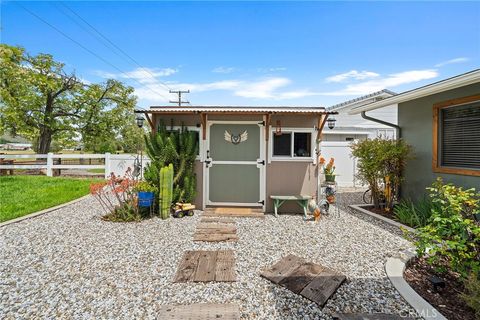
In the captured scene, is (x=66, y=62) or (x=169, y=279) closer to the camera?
(x=169, y=279)

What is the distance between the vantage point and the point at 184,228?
469cm

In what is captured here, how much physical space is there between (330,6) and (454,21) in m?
3.03

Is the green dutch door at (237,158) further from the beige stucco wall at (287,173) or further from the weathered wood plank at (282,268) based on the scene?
the weathered wood plank at (282,268)

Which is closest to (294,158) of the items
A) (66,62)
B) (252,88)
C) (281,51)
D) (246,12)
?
(246,12)

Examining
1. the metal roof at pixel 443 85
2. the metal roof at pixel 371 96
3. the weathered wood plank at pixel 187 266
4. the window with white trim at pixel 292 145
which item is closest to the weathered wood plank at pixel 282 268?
the weathered wood plank at pixel 187 266

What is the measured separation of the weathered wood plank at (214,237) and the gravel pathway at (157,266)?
0.43 ft

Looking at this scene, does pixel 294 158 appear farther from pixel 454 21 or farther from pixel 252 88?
pixel 252 88

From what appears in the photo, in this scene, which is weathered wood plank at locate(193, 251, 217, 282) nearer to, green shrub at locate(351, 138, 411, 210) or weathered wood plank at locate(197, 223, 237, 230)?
weathered wood plank at locate(197, 223, 237, 230)

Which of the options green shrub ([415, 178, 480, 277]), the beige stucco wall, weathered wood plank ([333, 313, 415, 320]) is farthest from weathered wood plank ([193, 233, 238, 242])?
green shrub ([415, 178, 480, 277])

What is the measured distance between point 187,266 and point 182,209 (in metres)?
2.42

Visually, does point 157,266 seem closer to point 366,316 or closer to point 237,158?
point 366,316

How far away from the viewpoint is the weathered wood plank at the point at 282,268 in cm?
283

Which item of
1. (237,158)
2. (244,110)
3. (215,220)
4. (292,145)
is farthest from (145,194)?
(292,145)

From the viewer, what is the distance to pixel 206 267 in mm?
3070
